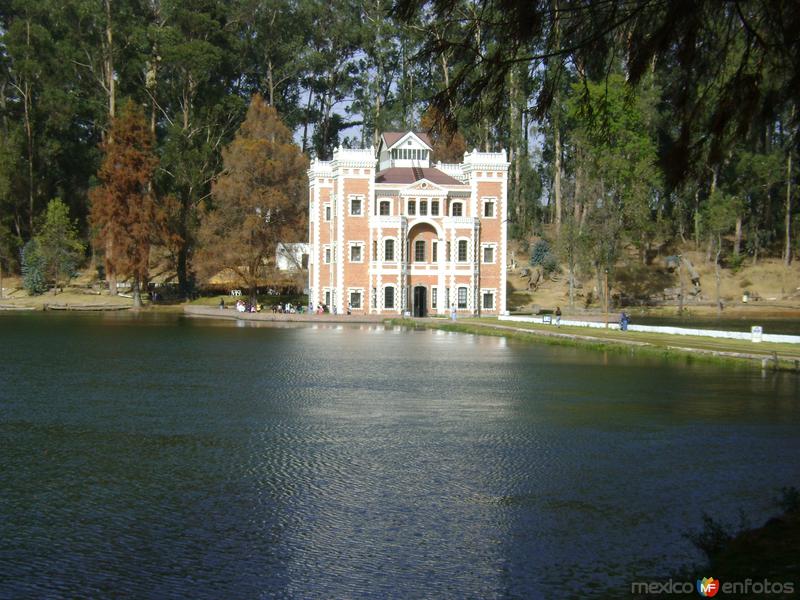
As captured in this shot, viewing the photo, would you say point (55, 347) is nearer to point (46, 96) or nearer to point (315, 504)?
point (315, 504)

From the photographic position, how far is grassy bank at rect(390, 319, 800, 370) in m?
36.6

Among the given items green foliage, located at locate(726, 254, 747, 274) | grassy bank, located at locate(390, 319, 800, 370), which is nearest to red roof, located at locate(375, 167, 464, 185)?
grassy bank, located at locate(390, 319, 800, 370)

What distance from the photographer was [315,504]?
14.9 m

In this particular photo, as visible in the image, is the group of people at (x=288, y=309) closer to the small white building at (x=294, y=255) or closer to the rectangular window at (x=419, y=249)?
the small white building at (x=294, y=255)

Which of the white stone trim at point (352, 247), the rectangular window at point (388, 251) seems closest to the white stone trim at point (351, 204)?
the white stone trim at point (352, 247)

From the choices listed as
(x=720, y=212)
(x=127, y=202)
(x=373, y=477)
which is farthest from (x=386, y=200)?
(x=373, y=477)

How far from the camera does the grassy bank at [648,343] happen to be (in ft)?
120

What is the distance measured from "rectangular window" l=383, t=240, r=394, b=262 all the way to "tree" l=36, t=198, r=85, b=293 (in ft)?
99.1

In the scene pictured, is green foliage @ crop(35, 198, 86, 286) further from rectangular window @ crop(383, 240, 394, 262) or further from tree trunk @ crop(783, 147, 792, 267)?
tree trunk @ crop(783, 147, 792, 267)

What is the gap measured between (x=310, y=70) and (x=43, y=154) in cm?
2630

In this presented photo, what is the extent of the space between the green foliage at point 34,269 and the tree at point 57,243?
355 millimetres

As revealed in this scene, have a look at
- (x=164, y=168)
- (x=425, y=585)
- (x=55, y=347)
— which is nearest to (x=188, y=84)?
(x=164, y=168)

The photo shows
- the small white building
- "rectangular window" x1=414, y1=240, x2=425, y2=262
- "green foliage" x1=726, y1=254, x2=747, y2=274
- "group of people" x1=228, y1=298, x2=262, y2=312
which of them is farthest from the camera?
"green foliage" x1=726, y1=254, x2=747, y2=274

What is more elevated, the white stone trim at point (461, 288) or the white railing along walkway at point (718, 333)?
the white stone trim at point (461, 288)
